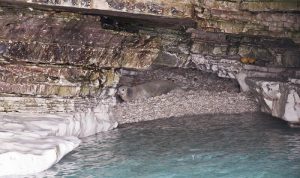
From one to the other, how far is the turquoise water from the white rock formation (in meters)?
0.32

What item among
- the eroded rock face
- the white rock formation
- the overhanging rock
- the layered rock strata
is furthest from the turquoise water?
the overhanging rock

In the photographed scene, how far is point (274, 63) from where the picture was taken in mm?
15906

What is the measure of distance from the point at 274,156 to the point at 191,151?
7.04ft

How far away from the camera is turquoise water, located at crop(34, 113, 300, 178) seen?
31.9ft

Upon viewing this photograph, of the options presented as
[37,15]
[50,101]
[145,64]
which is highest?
[37,15]

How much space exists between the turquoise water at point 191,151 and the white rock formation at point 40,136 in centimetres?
32

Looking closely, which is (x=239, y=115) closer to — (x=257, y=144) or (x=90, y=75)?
(x=257, y=144)

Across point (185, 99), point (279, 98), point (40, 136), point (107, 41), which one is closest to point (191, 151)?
point (40, 136)

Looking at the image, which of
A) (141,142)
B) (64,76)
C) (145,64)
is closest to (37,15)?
(64,76)

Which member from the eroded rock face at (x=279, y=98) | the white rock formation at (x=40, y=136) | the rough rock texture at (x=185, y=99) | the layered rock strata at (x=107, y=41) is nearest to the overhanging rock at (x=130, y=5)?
the layered rock strata at (x=107, y=41)

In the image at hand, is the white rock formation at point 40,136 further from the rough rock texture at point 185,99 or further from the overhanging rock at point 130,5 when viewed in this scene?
the overhanging rock at point 130,5

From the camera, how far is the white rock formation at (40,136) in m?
9.37

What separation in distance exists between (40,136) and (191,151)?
13.0ft

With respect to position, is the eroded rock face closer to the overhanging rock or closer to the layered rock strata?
the layered rock strata
